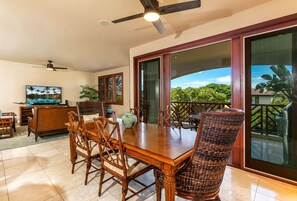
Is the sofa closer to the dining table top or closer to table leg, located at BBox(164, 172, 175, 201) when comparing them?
the dining table top

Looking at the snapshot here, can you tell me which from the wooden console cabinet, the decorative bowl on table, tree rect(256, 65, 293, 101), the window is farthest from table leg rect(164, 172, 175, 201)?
the wooden console cabinet

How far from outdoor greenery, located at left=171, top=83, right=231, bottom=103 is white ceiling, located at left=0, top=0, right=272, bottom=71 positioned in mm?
2612

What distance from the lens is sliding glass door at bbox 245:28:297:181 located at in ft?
7.27

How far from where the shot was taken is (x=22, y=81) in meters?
6.34

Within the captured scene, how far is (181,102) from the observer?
20.1 ft

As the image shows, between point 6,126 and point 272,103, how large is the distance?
6.26 m

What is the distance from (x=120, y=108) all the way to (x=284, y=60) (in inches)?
242

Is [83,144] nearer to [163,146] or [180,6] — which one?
[163,146]

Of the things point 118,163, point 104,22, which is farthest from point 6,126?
point 118,163

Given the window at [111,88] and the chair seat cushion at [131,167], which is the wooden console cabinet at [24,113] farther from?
the chair seat cushion at [131,167]

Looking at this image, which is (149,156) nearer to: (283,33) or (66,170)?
(66,170)

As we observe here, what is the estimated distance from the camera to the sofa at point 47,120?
4139 millimetres

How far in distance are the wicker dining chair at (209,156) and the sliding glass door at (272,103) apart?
1588 millimetres

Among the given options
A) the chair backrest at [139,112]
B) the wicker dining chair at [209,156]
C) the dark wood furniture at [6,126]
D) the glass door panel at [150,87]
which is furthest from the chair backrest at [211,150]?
the dark wood furniture at [6,126]
